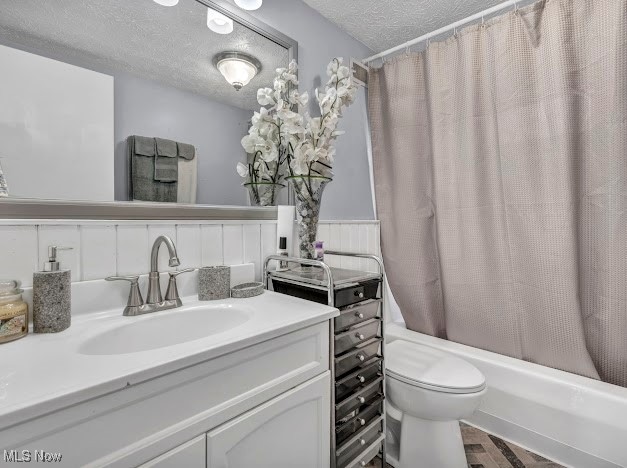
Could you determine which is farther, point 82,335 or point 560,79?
point 560,79

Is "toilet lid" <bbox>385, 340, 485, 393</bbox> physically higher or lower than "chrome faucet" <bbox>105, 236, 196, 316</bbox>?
lower

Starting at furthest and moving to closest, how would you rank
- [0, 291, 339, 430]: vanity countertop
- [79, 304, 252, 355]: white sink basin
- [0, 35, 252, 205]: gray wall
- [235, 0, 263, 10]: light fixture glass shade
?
[235, 0, 263, 10]: light fixture glass shade, [0, 35, 252, 205]: gray wall, [79, 304, 252, 355]: white sink basin, [0, 291, 339, 430]: vanity countertop

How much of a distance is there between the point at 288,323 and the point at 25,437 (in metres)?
0.47

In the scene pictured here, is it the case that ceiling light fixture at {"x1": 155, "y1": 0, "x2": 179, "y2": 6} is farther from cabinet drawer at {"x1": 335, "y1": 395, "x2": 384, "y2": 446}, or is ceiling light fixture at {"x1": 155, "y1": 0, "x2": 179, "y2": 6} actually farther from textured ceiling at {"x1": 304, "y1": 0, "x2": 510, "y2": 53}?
cabinet drawer at {"x1": 335, "y1": 395, "x2": 384, "y2": 446}

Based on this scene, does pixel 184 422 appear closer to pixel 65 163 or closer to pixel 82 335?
pixel 82 335

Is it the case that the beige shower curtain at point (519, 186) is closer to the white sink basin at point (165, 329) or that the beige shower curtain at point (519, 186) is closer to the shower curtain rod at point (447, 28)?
the shower curtain rod at point (447, 28)

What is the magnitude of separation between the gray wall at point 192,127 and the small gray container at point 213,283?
258mm

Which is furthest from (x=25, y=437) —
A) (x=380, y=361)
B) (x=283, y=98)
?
(x=283, y=98)

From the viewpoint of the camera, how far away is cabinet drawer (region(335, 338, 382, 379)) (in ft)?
3.09

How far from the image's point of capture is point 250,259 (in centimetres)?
119

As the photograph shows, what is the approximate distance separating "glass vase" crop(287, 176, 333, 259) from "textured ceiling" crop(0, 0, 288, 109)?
42 centimetres

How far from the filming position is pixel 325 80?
1615 millimetres

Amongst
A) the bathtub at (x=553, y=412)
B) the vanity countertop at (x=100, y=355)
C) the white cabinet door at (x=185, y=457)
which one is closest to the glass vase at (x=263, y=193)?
the vanity countertop at (x=100, y=355)

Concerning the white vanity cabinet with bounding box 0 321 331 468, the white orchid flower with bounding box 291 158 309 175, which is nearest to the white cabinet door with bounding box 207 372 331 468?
the white vanity cabinet with bounding box 0 321 331 468
